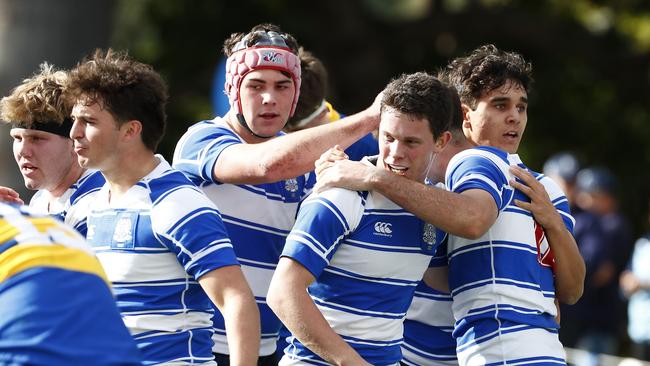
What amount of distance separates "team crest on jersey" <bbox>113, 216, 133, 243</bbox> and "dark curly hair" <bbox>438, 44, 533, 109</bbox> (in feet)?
5.04

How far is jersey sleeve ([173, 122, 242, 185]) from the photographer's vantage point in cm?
492

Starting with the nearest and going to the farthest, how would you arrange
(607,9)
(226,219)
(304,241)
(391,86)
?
(304,241)
(391,86)
(226,219)
(607,9)

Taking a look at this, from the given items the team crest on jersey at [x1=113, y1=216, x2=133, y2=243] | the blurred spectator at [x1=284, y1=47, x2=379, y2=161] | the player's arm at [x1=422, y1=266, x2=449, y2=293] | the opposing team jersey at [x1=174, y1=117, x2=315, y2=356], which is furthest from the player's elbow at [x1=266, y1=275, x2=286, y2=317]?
the blurred spectator at [x1=284, y1=47, x2=379, y2=161]

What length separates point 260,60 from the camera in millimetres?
5129

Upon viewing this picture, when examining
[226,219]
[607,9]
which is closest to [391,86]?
[226,219]

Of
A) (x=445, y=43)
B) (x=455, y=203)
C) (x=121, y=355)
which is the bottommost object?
(x=121, y=355)

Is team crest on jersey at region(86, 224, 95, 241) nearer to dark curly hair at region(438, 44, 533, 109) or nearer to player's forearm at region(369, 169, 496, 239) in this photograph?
player's forearm at region(369, 169, 496, 239)

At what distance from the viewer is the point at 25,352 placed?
3.06m

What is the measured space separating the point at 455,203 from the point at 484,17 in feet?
40.7

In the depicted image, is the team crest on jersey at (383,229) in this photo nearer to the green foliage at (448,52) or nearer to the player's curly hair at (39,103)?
the player's curly hair at (39,103)

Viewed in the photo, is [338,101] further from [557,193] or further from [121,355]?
[121,355]

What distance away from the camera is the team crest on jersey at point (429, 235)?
4.51 meters

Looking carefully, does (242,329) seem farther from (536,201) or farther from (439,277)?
(536,201)

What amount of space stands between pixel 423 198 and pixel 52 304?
1679mm
